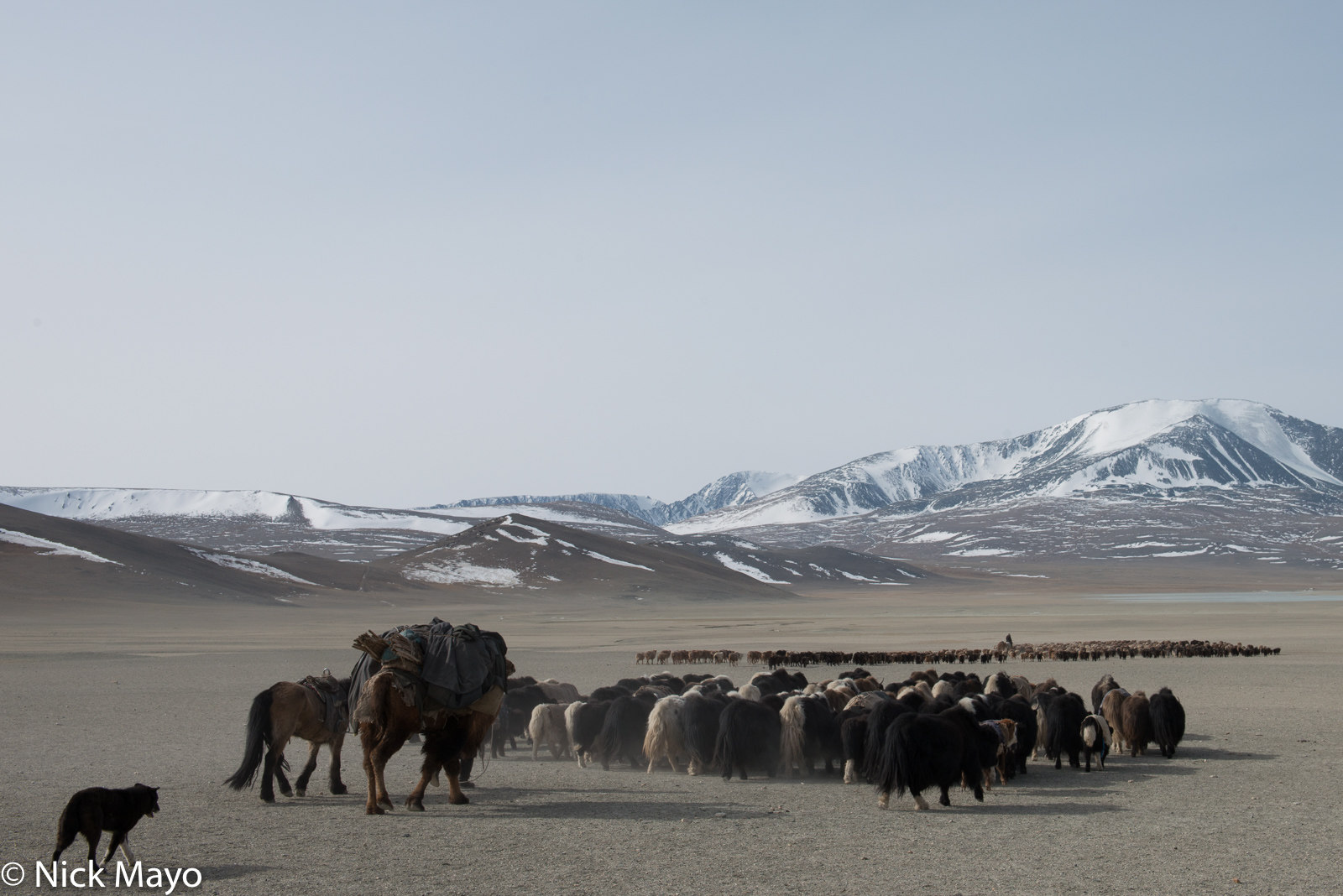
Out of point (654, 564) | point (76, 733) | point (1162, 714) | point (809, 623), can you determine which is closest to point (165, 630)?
point (809, 623)

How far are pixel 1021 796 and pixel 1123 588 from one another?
448 feet

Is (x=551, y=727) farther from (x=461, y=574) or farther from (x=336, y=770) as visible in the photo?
(x=461, y=574)

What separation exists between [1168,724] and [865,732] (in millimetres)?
5010

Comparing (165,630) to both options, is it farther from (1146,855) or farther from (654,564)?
(654,564)

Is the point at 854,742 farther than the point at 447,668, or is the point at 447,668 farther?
the point at 854,742

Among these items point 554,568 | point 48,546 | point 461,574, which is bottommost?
point 461,574

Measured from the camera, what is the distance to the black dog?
7.84m

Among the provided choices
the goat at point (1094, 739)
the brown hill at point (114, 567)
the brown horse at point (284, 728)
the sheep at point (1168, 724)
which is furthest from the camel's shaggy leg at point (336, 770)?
the brown hill at point (114, 567)

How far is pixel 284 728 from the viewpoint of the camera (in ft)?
37.1

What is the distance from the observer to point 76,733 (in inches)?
655

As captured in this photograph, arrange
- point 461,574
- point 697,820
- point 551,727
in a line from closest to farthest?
point 697,820 < point 551,727 < point 461,574

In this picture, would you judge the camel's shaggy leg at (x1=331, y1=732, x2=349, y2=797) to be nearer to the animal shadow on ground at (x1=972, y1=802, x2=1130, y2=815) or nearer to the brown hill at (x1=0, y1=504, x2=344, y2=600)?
the animal shadow on ground at (x1=972, y1=802, x2=1130, y2=815)

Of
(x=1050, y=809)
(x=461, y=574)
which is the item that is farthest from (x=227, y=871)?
(x=461, y=574)

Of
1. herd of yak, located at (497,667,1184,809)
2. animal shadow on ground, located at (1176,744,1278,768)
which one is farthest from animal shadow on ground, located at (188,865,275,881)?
animal shadow on ground, located at (1176,744,1278,768)
